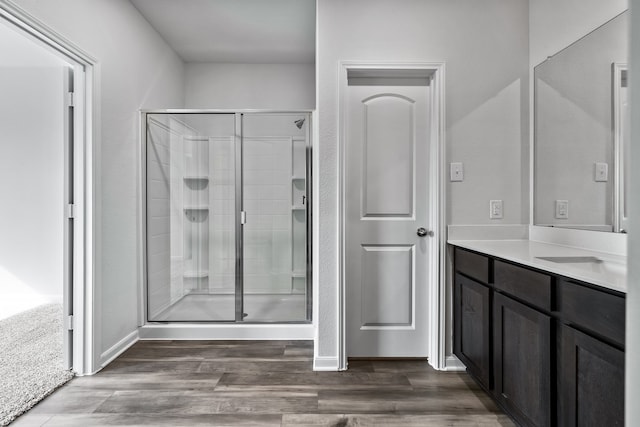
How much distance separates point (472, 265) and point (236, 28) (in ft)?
9.42

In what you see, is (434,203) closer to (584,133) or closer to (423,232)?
(423,232)

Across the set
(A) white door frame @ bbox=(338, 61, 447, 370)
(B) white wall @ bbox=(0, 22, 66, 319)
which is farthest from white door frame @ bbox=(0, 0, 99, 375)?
(B) white wall @ bbox=(0, 22, 66, 319)

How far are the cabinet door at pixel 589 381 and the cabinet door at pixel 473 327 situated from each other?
22.4 inches

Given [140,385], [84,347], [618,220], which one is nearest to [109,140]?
[84,347]

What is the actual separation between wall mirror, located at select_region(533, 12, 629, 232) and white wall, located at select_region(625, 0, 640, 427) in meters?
1.55

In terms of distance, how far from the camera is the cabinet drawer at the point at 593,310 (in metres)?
1.11

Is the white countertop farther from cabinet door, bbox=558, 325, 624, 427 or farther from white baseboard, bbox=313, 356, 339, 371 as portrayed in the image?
white baseboard, bbox=313, 356, 339, 371

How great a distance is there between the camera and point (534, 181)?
240 centimetres

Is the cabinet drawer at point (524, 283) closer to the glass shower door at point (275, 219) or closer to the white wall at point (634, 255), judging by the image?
the white wall at point (634, 255)

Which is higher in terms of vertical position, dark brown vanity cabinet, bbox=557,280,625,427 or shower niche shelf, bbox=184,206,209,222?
shower niche shelf, bbox=184,206,209,222

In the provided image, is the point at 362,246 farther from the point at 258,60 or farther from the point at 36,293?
the point at 36,293

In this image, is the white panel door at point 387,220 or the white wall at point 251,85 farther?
the white wall at point 251,85

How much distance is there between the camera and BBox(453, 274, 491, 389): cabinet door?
6.42 ft

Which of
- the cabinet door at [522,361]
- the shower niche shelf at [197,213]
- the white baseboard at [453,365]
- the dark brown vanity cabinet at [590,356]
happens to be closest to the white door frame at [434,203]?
the white baseboard at [453,365]
